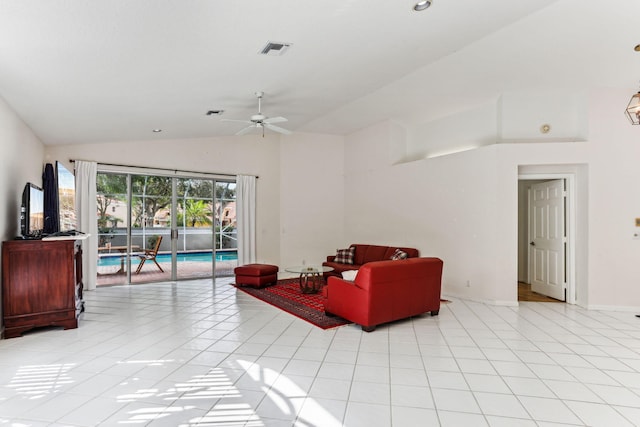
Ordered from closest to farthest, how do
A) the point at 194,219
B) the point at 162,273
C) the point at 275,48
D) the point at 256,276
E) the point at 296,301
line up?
the point at 275,48 < the point at 296,301 < the point at 256,276 < the point at 194,219 < the point at 162,273

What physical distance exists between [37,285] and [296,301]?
3.20 m

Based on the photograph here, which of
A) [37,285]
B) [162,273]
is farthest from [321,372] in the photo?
[162,273]

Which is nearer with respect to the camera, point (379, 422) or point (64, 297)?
point (379, 422)

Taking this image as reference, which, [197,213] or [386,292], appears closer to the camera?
[386,292]

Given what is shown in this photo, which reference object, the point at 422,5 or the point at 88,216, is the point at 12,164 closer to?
the point at 88,216

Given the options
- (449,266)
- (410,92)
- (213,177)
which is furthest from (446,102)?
(213,177)

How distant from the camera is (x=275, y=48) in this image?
10.8 feet

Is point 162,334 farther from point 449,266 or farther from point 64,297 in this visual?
point 449,266

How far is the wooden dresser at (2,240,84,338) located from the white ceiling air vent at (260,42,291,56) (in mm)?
3136

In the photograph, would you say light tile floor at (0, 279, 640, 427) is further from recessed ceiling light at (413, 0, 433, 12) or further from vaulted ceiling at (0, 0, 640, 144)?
recessed ceiling light at (413, 0, 433, 12)

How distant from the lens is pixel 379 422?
7.23 feet

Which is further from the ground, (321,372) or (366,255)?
(366,255)

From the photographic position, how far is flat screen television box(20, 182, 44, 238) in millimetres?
3951

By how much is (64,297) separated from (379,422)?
3.82 meters
